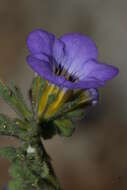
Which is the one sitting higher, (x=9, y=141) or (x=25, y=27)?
(x=25, y=27)

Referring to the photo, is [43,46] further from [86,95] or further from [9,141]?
[9,141]

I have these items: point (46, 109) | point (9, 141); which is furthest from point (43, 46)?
point (9, 141)

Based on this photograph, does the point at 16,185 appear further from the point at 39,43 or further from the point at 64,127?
the point at 39,43

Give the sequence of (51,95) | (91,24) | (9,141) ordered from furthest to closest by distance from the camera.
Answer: (91,24) → (9,141) → (51,95)

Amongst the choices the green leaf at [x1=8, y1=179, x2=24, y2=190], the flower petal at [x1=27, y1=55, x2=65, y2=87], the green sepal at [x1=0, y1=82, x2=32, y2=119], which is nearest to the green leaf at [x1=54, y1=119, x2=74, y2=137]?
the green sepal at [x1=0, y1=82, x2=32, y2=119]

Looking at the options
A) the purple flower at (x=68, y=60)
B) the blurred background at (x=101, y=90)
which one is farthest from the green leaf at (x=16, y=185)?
the blurred background at (x=101, y=90)

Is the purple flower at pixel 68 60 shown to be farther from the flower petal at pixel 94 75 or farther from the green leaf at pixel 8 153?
the green leaf at pixel 8 153

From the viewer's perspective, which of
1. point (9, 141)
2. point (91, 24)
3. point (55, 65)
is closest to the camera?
point (55, 65)

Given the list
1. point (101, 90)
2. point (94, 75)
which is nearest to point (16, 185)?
point (94, 75)
